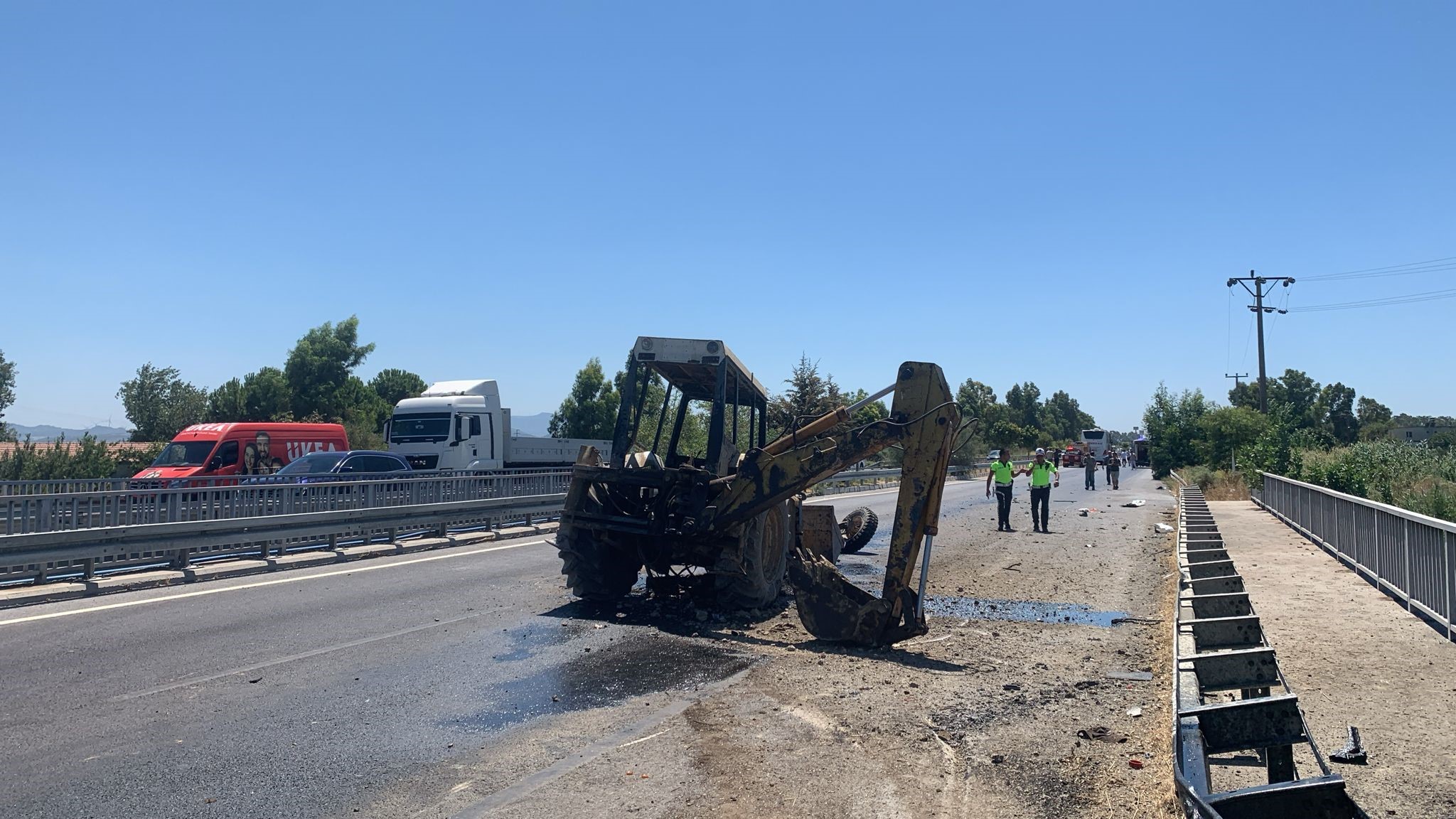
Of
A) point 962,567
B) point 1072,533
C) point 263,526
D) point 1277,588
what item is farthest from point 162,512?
point 1072,533

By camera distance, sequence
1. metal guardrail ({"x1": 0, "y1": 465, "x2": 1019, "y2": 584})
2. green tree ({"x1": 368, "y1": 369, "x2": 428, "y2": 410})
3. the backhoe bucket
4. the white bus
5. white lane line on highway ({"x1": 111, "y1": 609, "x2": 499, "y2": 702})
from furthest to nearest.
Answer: the white bus
green tree ({"x1": 368, "y1": 369, "x2": 428, "y2": 410})
metal guardrail ({"x1": 0, "y1": 465, "x2": 1019, "y2": 584})
the backhoe bucket
white lane line on highway ({"x1": 111, "y1": 609, "x2": 499, "y2": 702})

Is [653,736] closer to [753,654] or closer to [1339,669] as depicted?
[753,654]

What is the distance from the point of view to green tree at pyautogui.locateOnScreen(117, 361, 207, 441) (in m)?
51.9

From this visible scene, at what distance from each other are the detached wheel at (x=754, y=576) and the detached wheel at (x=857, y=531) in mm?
6451

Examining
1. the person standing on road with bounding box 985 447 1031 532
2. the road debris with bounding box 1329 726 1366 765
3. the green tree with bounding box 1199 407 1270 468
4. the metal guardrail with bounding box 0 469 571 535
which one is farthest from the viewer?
the green tree with bounding box 1199 407 1270 468

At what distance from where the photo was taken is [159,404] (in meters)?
52.4

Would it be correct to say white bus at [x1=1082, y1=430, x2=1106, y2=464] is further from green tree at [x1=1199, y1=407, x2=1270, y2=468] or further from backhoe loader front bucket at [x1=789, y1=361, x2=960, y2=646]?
backhoe loader front bucket at [x1=789, y1=361, x2=960, y2=646]

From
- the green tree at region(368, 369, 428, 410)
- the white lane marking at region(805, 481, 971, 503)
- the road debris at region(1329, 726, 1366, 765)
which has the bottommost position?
the road debris at region(1329, 726, 1366, 765)

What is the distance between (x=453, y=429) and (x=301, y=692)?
21.7 meters

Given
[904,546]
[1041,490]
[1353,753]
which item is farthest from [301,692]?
[1041,490]

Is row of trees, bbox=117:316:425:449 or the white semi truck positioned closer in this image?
the white semi truck

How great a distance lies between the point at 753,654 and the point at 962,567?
7081mm

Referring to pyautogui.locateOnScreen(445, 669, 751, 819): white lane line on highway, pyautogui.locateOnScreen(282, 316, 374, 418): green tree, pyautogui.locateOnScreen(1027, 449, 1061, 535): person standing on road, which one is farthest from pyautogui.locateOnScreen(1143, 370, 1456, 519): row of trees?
pyautogui.locateOnScreen(282, 316, 374, 418): green tree

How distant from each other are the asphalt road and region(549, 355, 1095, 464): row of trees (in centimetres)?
295
